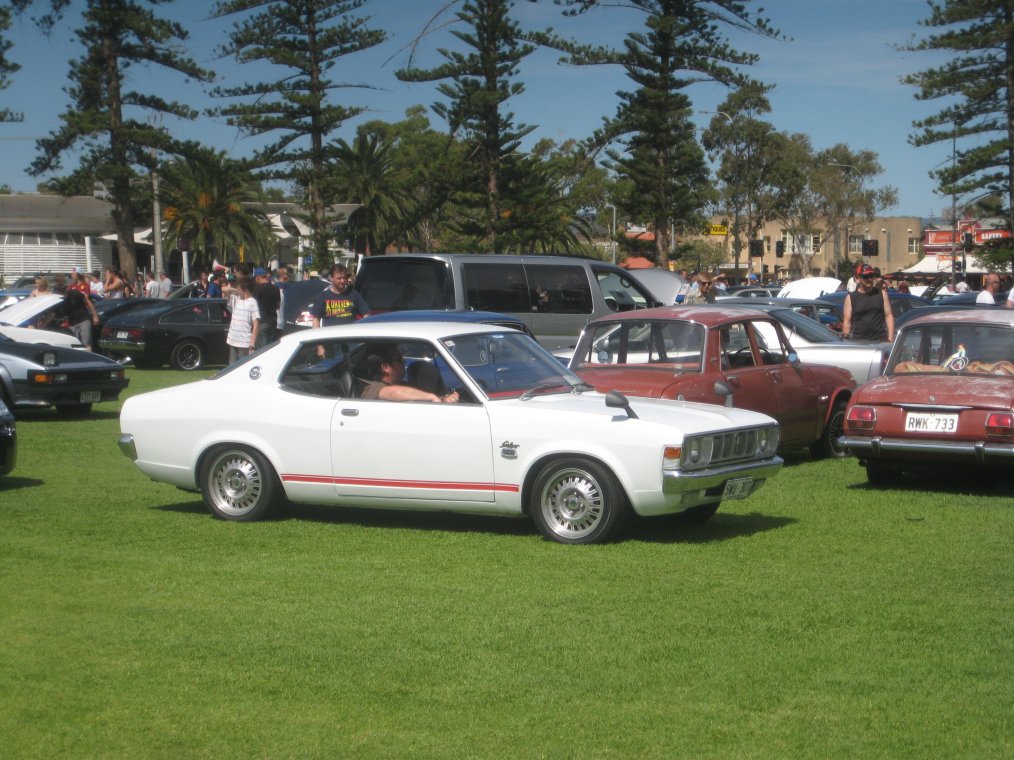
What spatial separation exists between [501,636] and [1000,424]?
227 inches

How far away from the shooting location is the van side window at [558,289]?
1842cm

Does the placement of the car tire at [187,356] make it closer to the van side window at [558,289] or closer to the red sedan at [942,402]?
the van side window at [558,289]

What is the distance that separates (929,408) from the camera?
36.4 feet

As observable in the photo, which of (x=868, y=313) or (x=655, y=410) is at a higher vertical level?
(x=868, y=313)

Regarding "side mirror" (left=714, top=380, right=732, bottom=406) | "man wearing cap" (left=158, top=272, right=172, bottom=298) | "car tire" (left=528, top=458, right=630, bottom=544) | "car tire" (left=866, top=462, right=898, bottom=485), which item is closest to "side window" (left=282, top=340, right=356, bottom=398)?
"car tire" (left=528, top=458, right=630, bottom=544)

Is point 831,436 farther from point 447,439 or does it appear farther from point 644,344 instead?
point 447,439

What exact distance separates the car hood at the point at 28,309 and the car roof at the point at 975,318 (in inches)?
552

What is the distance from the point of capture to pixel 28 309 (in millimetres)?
20969

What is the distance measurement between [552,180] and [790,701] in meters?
33.9

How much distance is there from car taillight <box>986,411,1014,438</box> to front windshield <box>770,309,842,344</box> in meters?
5.05

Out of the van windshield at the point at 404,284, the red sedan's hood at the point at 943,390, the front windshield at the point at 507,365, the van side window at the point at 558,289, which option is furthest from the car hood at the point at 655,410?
the van side window at the point at 558,289

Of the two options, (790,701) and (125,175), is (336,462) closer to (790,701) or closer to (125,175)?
(790,701)

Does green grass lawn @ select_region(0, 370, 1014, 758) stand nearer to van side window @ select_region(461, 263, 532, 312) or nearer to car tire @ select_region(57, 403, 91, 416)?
van side window @ select_region(461, 263, 532, 312)

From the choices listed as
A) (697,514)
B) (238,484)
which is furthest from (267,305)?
(697,514)
